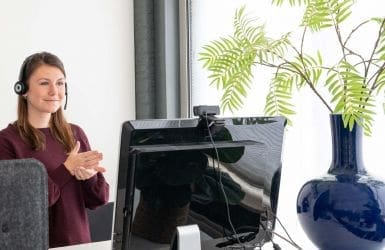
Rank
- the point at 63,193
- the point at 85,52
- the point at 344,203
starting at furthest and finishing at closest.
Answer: the point at 85,52
the point at 63,193
the point at 344,203

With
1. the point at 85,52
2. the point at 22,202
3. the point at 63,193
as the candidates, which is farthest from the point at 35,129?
the point at 22,202

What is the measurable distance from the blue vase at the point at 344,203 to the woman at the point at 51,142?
2.90 feet

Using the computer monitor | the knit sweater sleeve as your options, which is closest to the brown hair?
the knit sweater sleeve

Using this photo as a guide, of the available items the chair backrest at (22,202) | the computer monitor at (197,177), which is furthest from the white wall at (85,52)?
the chair backrest at (22,202)

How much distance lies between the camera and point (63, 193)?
6.09ft

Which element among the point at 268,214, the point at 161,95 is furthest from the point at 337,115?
the point at 161,95

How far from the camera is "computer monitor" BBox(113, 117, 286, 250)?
1.01 m

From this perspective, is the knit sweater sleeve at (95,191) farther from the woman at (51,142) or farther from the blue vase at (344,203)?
the blue vase at (344,203)

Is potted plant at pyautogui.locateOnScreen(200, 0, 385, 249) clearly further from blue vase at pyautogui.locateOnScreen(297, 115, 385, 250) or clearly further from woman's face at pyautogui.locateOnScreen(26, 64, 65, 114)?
woman's face at pyautogui.locateOnScreen(26, 64, 65, 114)

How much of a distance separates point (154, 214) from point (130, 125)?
20 cm

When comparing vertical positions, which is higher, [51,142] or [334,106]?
[334,106]

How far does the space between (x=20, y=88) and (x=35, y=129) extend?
17 cm

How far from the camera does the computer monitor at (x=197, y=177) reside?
1.01 metres

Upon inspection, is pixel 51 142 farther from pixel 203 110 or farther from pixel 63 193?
pixel 203 110
